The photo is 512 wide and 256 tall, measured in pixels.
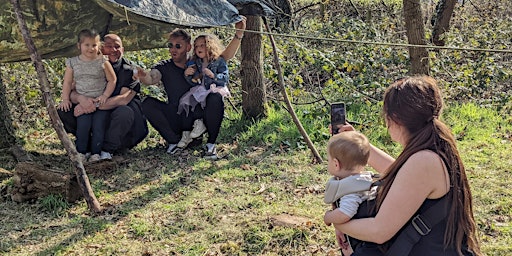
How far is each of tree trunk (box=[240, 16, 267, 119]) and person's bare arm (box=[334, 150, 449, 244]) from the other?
3849 millimetres

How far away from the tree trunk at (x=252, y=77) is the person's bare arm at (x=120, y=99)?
4.27 ft

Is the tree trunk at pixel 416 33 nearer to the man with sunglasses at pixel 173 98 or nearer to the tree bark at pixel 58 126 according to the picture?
the man with sunglasses at pixel 173 98

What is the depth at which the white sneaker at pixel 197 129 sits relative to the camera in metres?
5.28

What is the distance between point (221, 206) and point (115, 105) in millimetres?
1641

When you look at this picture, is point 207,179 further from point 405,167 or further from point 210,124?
point 405,167

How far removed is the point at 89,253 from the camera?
3299mm

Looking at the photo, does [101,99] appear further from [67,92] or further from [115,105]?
[67,92]

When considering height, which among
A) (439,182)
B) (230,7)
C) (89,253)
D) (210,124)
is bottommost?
(89,253)

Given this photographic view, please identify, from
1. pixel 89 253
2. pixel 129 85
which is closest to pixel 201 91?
pixel 129 85

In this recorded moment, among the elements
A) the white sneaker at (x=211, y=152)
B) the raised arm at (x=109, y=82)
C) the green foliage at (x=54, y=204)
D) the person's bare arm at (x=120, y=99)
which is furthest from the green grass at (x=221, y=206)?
the raised arm at (x=109, y=82)

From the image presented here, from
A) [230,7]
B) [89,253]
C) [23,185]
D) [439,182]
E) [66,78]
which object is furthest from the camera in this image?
[66,78]

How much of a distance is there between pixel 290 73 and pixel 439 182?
238 inches

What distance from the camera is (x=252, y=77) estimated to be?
5.89 meters

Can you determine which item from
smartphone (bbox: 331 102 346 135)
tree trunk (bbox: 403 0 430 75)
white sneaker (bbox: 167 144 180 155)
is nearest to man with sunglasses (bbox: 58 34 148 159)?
white sneaker (bbox: 167 144 180 155)
